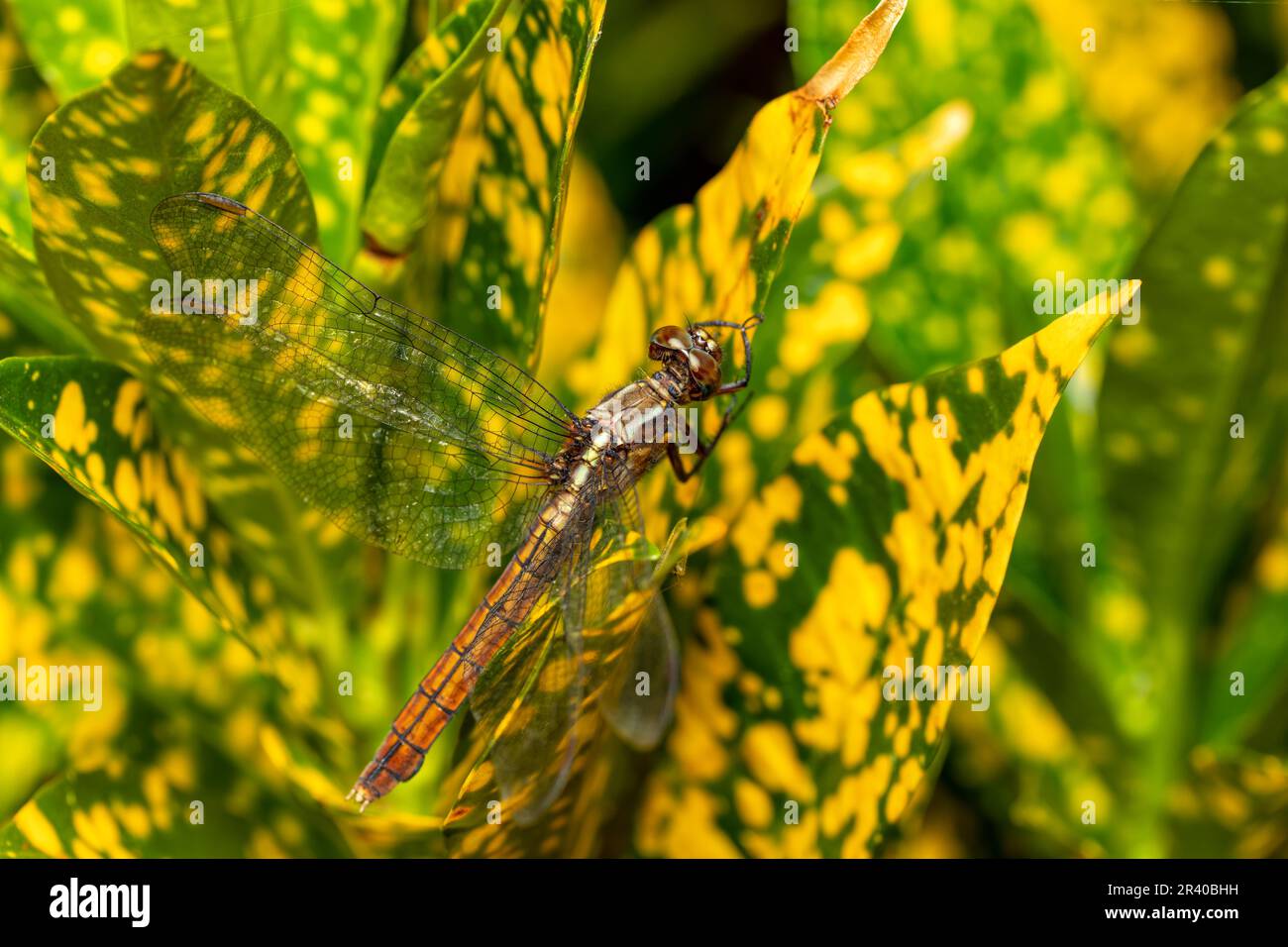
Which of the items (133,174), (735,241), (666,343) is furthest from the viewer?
(666,343)

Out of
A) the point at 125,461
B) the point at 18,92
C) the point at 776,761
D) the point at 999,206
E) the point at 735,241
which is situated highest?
the point at 18,92

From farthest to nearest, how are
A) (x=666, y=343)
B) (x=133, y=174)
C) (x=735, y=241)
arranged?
(x=666, y=343)
(x=735, y=241)
(x=133, y=174)

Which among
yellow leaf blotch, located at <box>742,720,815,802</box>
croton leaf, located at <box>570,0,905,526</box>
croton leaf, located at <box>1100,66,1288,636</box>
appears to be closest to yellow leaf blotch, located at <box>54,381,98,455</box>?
croton leaf, located at <box>570,0,905,526</box>

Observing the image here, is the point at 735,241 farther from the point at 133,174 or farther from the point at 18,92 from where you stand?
the point at 18,92

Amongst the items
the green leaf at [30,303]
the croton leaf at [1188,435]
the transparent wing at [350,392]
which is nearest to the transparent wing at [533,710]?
the transparent wing at [350,392]

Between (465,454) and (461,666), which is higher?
(465,454)

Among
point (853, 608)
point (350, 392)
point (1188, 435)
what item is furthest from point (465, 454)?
point (1188, 435)

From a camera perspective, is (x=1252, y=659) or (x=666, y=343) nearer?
(x=666, y=343)

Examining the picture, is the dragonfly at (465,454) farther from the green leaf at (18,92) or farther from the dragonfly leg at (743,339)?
the green leaf at (18,92)
